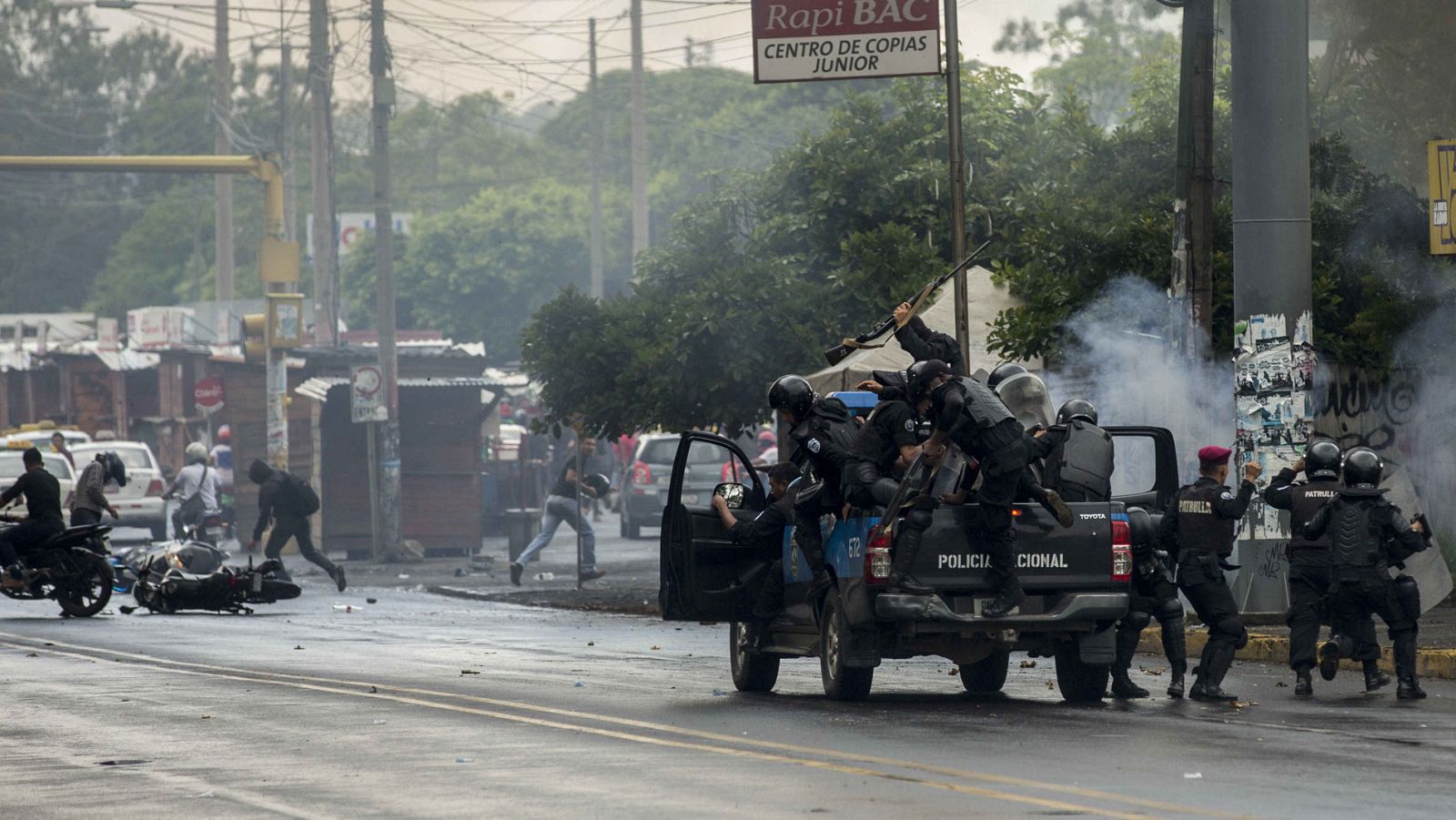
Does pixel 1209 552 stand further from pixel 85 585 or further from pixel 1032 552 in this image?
pixel 85 585

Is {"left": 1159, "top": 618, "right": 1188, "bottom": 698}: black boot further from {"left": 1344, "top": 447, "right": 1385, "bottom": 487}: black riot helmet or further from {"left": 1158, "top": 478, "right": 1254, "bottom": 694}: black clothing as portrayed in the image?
{"left": 1344, "top": 447, "right": 1385, "bottom": 487}: black riot helmet

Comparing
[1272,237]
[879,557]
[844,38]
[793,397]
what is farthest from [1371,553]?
[844,38]

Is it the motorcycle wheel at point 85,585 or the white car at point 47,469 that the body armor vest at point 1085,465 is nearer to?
the motorcycle wheel at point 85,585

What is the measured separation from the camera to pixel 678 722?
11.4 m

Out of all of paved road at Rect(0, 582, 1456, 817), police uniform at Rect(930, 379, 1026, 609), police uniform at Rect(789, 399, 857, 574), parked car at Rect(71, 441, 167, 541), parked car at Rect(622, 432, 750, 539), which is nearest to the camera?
paved road at Rect(0, 582, 1456, 817)

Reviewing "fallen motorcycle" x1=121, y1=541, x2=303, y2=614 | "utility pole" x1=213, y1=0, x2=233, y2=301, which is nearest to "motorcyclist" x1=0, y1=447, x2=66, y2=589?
"fallen motorcycle" x1=121, y1=541, x2=303, y2=614

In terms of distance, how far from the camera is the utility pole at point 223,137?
5041 centimetres

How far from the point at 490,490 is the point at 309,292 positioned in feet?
195

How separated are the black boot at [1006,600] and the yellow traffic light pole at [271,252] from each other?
24.2 m

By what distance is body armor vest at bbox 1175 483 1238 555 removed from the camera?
1302 cm

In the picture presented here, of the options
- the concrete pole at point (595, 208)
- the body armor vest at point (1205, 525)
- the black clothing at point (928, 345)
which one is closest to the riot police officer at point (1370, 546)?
the body armor vest at point (1205, 525)

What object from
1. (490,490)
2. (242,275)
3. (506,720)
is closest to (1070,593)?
(506,720)

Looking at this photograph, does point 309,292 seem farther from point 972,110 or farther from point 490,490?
point 972,110

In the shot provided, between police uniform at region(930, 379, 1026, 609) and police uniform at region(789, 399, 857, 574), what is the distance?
0.70m
